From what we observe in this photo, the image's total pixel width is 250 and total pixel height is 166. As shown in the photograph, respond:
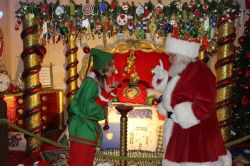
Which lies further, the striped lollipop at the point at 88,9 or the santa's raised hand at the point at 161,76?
the striped lollipop at the point at 88,9

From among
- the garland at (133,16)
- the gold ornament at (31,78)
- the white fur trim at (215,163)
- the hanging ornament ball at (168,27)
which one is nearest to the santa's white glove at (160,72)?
the white fur trim at (215,163)

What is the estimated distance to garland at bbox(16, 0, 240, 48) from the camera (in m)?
6.09

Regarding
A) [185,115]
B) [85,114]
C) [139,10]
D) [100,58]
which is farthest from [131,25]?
[185,115]

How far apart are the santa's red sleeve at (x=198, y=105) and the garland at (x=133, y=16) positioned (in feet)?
10.0

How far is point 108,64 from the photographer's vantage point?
3881 mm

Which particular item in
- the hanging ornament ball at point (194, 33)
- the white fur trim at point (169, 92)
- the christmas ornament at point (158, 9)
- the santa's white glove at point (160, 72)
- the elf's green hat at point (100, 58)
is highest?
the christmas ornament at point (158, 9)

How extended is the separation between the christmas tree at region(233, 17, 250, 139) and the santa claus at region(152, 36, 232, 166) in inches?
141

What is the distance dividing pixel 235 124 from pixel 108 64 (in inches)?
149

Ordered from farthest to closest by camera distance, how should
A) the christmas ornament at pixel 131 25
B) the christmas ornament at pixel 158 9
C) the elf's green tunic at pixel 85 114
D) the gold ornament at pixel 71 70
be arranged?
the gold ornament at pixel 71 70
the christmas ornament at pixel 131 25
the christmas ornament at pixel 158 9
the elf's green tunic at pixel 85 114

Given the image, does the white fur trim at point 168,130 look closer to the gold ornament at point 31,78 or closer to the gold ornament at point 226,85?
the gold ornament at point 226,85

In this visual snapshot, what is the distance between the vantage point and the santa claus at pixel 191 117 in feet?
9.99

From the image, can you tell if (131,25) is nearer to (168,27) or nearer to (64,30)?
(168,27)

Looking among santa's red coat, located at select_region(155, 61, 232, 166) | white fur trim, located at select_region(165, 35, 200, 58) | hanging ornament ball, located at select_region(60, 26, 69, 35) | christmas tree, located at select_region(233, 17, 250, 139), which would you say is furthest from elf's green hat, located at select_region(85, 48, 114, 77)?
christmas tree, located at select_region(233, 17, 250, 139)

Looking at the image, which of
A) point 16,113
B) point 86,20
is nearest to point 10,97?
point 16,113
